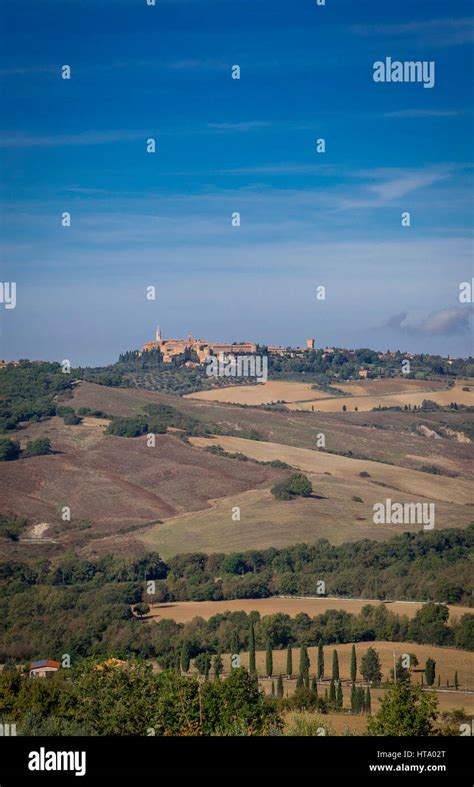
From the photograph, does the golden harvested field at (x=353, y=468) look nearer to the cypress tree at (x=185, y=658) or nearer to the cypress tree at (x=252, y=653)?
the cypress tree at (x=252, y=653)

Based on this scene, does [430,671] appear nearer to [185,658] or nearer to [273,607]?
[185,658]

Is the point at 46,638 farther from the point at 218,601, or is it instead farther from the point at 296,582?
the point at 296,582

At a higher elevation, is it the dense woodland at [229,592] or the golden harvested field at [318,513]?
the golden harvested field at [318,513]

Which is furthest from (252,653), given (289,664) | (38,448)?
(38,448)

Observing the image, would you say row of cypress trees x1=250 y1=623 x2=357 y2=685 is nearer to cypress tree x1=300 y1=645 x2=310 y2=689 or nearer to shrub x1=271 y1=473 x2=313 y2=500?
cypress tree x1=300 y1=645 x2=310 y2=689

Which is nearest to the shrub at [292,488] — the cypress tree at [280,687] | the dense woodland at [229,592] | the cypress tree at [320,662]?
the dense woodland at [229,592]

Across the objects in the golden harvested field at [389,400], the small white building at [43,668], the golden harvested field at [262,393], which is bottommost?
the small white building at [43,668]

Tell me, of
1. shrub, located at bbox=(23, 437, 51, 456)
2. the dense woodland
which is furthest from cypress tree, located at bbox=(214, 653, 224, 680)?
shrub, located at bbox=(23, 437, 51, 456)

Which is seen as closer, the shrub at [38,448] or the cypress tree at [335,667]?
the cypress tree at [335,667]
